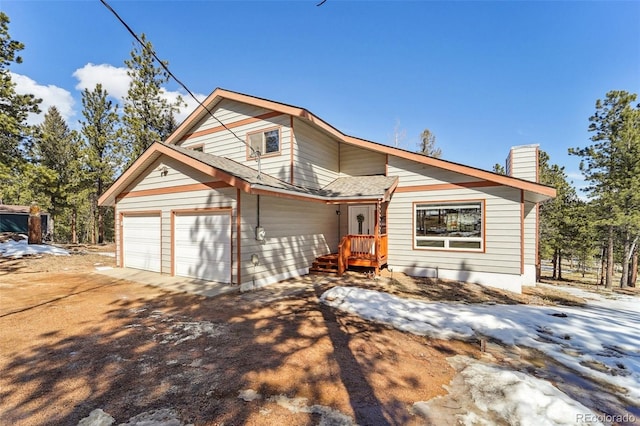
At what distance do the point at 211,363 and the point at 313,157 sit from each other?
27.5 ft

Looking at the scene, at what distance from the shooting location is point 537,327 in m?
4.99

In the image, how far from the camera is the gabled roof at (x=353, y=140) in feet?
26.4

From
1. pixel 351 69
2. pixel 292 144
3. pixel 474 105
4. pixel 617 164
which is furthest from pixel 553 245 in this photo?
pixel 292 144

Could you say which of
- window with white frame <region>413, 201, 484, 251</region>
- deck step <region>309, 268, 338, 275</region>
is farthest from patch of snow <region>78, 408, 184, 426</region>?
window with white frame <region>413, 201, 484, 251</region>

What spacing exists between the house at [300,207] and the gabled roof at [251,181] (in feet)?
0.15

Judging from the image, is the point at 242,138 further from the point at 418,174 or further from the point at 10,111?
the point at 10,111

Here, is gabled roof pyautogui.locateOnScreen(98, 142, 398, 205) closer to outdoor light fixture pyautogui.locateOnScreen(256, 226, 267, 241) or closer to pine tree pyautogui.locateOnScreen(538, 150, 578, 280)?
outdoor light fixture pyautogui.locateOnScreen(256, 226, 267, 241)

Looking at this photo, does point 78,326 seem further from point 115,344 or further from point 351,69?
point 351,69

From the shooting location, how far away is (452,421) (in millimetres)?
2545

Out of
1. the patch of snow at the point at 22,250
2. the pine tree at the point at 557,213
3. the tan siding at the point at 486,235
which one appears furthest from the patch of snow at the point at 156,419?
the pine tree at the point at 557,213

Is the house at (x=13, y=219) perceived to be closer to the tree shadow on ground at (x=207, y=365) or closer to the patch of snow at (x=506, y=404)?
the tree shadow on ground at (x=207, y=365)

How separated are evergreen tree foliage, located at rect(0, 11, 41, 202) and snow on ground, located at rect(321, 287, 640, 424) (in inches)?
631

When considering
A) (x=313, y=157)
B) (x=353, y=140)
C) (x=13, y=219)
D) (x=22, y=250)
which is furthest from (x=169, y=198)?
(x=13, y=219)

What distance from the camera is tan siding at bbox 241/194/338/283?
24.7 ft
